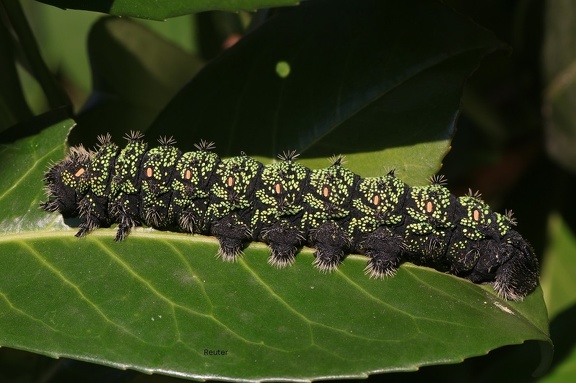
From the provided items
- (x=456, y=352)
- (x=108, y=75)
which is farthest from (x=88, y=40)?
(x=456, y=352)

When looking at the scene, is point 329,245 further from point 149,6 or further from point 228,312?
point 149,6

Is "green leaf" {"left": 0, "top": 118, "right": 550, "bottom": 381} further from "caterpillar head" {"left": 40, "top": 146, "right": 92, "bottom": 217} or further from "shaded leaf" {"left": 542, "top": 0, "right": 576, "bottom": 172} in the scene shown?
"shaded leaf" {"left": 542, "top": 0, "right": 576, "bottom": 172}

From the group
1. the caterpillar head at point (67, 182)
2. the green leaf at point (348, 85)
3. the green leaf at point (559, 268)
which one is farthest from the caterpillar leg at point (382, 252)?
the green leaf at point (559, 268)

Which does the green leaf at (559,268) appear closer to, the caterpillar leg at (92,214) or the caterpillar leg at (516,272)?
the caterpillar leg at (516,272)

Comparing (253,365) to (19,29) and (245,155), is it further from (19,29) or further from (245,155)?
(19,29)

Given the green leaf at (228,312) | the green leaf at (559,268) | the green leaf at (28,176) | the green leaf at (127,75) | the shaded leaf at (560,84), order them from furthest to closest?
the green leaf at (559,268)
the shaded leaf at (560,84)
the green leaf at (127,75)
the green leaf at (28,176)
the green leaf at (228,312)

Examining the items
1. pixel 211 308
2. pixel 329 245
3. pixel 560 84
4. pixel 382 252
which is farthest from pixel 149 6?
pixel 560 84
